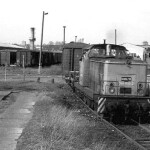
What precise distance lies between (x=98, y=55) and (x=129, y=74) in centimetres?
228

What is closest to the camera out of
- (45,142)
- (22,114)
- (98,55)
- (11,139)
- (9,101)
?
(45,142)

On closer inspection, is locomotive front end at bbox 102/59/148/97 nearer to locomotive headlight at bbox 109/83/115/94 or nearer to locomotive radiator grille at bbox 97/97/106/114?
locomotive headlight at bbox 109/83/115/94

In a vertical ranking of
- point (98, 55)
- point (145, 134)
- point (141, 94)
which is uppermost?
point (98, 55)

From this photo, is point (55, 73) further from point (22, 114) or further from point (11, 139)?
point (11, 139)

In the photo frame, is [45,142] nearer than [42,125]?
Yes

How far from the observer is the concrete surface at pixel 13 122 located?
26.7ft

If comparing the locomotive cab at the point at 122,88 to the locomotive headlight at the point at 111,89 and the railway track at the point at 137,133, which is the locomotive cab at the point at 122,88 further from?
the railway track at the point at 137,133

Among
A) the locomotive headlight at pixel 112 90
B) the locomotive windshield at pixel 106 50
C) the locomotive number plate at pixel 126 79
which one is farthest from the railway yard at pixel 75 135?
the locomotive windshield at pixel 106 50

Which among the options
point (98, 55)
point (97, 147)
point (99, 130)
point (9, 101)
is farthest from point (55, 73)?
point (97, 147)

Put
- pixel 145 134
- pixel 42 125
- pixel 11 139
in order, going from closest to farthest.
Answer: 1. pixel 11 139
2. pixel 42 125
3. pixel 145 134

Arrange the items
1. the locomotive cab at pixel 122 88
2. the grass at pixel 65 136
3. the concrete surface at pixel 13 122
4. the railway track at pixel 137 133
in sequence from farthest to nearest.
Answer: the locomotive cab at pixel 122 88 → the railway track at pixel 137 133 → the concrete surface at pixel 13 122 → the grass at pixel 65 136

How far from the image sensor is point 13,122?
11.0 metres

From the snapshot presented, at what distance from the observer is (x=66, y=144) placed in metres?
A: 8.02

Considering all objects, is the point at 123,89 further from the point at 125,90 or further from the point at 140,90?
the point at 140,90
